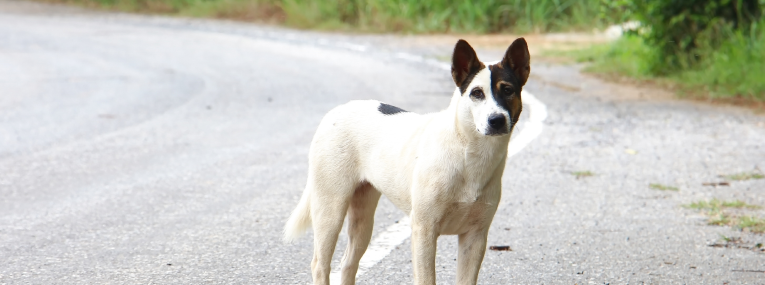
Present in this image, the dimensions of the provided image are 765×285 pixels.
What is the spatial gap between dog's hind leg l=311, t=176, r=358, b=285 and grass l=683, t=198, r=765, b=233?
115 inches

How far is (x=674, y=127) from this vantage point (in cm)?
974

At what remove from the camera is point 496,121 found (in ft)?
11.6

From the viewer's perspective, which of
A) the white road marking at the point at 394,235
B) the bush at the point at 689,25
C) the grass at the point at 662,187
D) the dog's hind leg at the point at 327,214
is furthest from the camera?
the bush at the point at 689,25

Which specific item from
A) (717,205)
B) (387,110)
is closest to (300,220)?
(387,110)

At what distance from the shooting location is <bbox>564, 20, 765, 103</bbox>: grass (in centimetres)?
1212

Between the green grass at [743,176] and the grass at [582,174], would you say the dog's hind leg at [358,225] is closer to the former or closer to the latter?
the grass at [582,174]

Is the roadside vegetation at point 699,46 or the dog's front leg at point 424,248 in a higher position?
the dog's front leg at point 424,248

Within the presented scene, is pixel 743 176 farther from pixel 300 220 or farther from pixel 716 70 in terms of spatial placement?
pixel 716 70

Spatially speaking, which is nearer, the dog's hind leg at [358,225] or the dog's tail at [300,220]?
the dog's hind leg at [358,225]

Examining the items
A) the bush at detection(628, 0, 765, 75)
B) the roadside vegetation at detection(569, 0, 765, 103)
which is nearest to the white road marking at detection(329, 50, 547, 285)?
the roadside vegetation at detection(569, 0, 765, 103)

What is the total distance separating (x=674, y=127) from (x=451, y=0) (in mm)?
13373

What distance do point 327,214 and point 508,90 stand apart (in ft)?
3.24

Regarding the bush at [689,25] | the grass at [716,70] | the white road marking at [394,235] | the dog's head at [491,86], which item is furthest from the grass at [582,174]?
the bush at [689,25]

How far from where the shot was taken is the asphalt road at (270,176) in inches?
196
